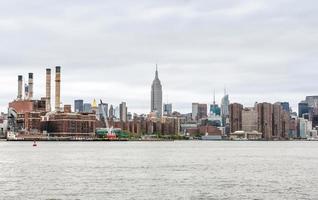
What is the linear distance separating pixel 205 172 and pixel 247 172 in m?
6.07

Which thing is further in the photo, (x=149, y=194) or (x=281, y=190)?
(x=281, y=190)

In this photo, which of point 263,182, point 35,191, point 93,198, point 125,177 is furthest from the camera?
point 125,177

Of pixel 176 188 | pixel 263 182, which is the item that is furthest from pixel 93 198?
pixel 263 182

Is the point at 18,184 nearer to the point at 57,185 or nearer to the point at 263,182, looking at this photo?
the point at 57,185

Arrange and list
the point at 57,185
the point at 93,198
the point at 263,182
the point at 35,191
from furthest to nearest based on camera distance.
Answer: the point at 263,182
the point at 57,185
the point at 35,191
the point at 93,198

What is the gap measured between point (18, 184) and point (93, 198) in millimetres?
15902

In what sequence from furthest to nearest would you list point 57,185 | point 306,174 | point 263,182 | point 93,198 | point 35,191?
1. point 306,174
2. point 263,182
3. point 57,185
4. point 35,191
5. point 93,198

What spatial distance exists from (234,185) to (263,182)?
5.62 metres

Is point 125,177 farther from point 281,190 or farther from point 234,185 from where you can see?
point 281,190

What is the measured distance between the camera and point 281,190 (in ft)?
224

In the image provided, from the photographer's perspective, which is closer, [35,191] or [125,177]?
[35,191]

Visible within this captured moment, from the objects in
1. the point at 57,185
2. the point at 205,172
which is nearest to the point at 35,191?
the point at 57,185

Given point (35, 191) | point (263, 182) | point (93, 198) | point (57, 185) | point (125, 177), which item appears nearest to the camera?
point (93, 198)

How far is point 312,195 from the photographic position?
6372 centimetres
